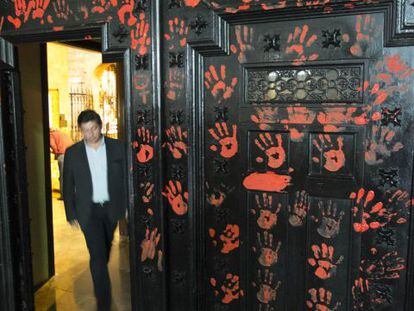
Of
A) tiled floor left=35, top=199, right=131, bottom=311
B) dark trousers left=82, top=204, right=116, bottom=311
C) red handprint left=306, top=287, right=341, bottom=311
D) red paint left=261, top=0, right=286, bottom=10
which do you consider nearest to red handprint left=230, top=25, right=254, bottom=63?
red paint left=261, top=0, right=286, bottom=10

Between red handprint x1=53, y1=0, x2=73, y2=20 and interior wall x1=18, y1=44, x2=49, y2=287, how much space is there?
108 centimetres

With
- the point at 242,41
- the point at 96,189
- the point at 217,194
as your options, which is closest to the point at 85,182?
the point at 96,189

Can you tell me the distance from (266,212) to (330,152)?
1.29 ft

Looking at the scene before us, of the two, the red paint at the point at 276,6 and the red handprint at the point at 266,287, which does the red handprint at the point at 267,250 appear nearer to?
the red handprint at the point at 266,287

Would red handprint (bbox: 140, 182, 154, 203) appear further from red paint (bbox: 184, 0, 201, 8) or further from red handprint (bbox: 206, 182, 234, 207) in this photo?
red paint (bbox: 184, 0, 201, 8)

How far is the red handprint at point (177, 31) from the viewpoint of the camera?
5.86 ft

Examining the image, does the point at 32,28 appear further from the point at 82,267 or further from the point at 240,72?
the point at 82,267

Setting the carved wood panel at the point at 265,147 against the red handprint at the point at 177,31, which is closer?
the carved wood panel at the point at 265,147

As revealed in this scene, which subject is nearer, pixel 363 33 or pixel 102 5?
pixel 363 33

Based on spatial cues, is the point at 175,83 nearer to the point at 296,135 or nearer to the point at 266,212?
the point at 296,135

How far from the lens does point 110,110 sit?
413 cm

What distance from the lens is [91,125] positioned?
2.20 meters

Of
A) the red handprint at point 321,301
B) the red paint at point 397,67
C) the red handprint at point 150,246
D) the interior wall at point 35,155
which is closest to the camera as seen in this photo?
the red paint at point 397,67

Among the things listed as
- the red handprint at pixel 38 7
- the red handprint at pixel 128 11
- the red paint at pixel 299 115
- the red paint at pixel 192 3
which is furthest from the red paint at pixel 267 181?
the red handprint at pixel 38 7
